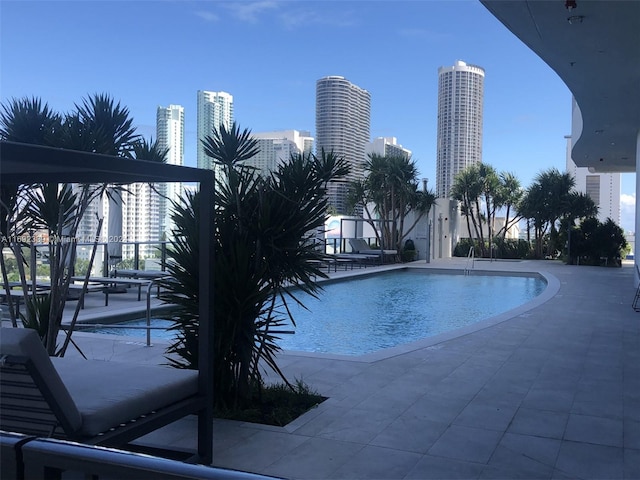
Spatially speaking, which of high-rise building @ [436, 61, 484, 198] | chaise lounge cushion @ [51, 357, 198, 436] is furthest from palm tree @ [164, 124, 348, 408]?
high-rise building @ [436, 61, 484, 198]

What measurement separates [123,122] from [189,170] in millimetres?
1721

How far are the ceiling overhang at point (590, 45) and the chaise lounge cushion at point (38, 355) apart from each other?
508 cm

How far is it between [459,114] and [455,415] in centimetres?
5054

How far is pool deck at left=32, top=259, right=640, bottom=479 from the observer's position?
3203mm

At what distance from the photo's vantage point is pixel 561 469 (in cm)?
315

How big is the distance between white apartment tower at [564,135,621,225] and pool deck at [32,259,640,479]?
18.7 meters

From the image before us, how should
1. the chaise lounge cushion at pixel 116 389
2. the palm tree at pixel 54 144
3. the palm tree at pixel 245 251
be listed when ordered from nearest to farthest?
the chaise lounge cushion at pixel 116 389, the palm tree at pixel 245 251, the palm tree at pixel 54 144

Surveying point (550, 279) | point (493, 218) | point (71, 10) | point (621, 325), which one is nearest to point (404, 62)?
point (493, 218)

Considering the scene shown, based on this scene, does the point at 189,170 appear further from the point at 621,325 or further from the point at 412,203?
the point at 412,203

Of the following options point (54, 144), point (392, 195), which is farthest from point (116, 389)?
point (392, 195)

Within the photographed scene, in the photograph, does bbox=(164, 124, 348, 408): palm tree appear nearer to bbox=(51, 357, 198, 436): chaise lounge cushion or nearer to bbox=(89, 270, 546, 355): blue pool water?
bbox=(51, 357, 198, 436): chaise lounge cushion

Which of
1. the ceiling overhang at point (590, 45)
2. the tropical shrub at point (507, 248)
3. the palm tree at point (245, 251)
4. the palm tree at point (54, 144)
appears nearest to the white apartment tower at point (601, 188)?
the tropical shrub at point (507, 248)

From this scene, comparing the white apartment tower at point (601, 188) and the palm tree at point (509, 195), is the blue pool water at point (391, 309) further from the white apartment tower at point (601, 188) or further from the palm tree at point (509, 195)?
the white apartment tower at point (601, 188)

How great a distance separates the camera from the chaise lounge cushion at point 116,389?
259cm
